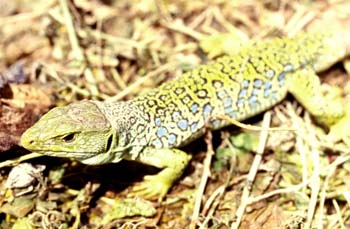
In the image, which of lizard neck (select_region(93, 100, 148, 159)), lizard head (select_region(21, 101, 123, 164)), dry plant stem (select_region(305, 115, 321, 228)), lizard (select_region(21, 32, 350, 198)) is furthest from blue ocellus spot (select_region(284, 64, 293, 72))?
lizard head (select_region(21, 101, 123, 164))

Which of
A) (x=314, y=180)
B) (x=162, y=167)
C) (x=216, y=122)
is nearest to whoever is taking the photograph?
(x=314, y=180)

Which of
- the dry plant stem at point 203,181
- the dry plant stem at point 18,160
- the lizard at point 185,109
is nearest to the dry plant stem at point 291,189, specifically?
the dry plant stem at point 203,181

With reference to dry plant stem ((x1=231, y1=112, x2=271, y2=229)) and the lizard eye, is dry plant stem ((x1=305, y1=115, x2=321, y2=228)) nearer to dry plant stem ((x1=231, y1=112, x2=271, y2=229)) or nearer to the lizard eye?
dry plant stem ((x1=231, y1=112, x2=271, y2=229))

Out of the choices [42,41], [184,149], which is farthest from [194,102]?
[42,41]

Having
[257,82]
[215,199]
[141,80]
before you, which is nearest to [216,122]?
[257,82]

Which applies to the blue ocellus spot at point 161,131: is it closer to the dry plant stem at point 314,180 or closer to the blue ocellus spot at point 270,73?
the blue ocellus spot at point 270,73

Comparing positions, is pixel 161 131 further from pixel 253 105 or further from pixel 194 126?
pixel 253 105

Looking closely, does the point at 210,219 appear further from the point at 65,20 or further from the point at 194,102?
the point at 65,20
